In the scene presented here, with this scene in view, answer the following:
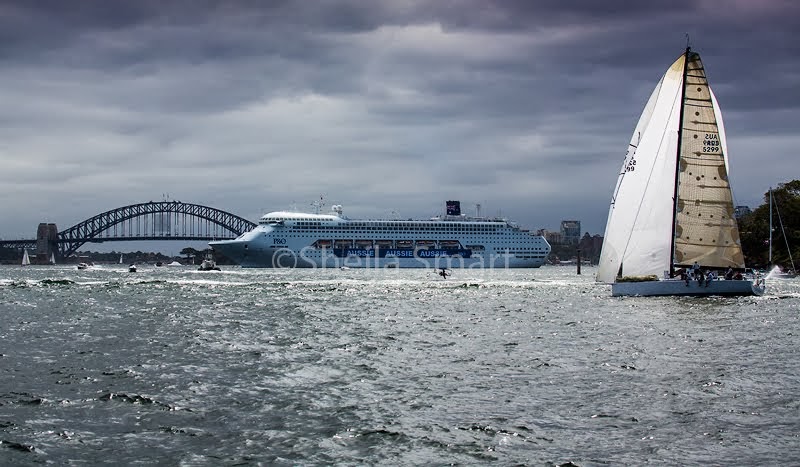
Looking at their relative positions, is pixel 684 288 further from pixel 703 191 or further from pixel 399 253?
pixel 399 253

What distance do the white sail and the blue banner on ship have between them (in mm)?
123566

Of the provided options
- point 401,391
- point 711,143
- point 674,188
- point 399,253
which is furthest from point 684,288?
point 399,253

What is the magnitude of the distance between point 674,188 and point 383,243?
422 ft

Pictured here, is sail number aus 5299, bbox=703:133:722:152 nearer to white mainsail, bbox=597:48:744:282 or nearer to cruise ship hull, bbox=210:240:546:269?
white mainsail, bbox=597:48:744:282

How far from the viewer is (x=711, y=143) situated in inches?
2248

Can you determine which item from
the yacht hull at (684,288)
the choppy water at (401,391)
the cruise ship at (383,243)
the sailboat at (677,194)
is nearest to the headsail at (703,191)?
the sailboat at (677,194)

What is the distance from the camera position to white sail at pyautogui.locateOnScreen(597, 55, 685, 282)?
5731 centimetres

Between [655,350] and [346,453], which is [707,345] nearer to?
[655,350]

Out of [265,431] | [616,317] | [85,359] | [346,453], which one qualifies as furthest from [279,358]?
[616,317]

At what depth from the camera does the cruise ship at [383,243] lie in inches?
6880

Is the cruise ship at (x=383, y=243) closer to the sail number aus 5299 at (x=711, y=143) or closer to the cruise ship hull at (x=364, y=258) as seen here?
the cruise ship hull at (x=364, y=258)

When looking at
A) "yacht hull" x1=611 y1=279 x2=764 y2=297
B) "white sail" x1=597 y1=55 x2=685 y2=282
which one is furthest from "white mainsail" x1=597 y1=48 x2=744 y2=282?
"yacht hull" x1=611 y1=279 x2=764 y2=297

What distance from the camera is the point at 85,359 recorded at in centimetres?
2747

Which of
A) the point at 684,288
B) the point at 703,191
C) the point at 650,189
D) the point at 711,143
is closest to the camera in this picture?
the point at 684,288
